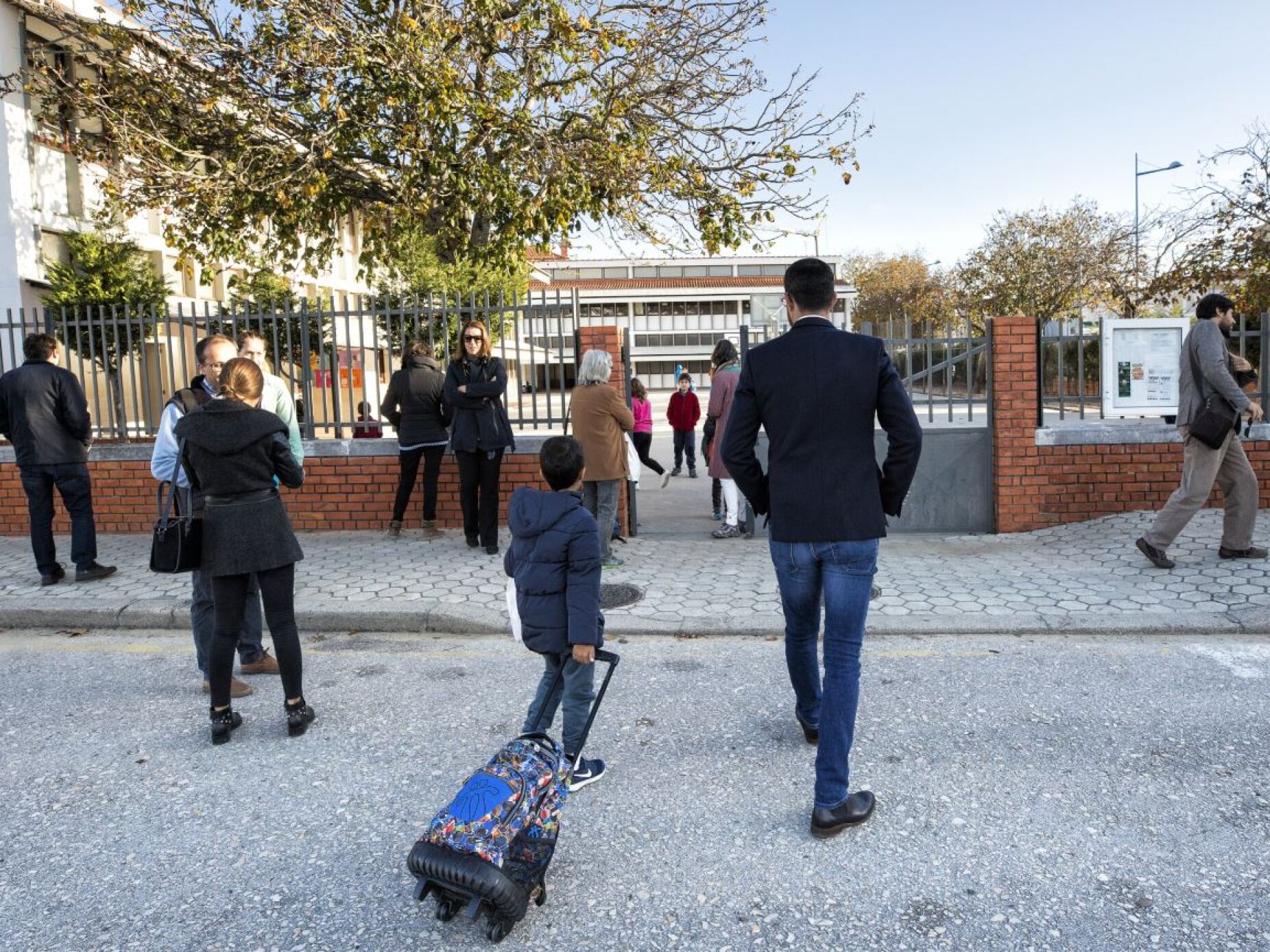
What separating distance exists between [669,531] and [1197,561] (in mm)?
4507

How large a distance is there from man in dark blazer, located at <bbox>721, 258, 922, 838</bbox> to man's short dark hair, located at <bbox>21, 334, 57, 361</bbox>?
20.0ft

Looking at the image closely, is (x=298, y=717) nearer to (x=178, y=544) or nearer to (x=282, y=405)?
(x=178, y=544)

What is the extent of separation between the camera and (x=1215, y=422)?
6340 mm

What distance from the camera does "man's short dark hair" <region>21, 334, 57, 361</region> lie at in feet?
22.9

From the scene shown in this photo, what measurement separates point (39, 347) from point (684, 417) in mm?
8577

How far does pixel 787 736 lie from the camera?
404 centimetres

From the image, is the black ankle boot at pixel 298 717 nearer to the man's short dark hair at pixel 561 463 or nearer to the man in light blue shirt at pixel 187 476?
the man in light blue shirt at pixel 187 476

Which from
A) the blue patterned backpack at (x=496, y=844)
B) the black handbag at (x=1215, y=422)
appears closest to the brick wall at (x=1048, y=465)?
the black handbag at (x=1215, y=422)

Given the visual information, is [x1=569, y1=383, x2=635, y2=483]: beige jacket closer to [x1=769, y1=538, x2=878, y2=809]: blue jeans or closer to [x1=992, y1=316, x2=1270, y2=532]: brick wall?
[x1=992, y1=316, x2=1270, y2=532]: brick wall

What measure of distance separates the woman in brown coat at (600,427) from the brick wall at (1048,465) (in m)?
3.46

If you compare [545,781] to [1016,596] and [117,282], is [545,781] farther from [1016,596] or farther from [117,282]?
[117,282]

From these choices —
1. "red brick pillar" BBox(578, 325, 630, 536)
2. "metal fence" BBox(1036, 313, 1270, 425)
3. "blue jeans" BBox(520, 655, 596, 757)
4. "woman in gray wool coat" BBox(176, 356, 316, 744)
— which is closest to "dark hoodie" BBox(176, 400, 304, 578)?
"woman in gray wool coat" BBox(176, 356, 316, 744)

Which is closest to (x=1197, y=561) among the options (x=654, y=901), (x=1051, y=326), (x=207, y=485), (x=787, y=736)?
(x=1051, y=326)

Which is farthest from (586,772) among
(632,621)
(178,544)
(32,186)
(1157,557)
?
(32,186)
